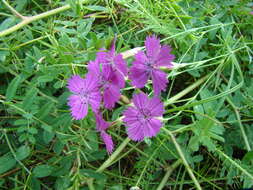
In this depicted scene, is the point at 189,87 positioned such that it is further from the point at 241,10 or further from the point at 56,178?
the point at 56,178

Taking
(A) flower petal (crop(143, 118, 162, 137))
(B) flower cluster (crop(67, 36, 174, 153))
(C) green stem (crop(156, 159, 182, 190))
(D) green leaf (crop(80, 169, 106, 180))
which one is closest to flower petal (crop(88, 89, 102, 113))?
(B) flower cluster (crop(67, 36, 174, 153))

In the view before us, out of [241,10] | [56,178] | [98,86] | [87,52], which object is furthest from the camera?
[241,10]

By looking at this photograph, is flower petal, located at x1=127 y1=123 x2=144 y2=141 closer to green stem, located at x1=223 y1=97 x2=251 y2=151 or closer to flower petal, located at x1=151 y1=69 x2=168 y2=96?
flower petal, located at x1=151 y1=69 x2=168 y2=96

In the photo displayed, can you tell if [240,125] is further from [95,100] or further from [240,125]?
[95,100]

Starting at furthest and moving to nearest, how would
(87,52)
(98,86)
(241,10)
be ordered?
1. (241,10)
2. (87,52)
3. (98,86)

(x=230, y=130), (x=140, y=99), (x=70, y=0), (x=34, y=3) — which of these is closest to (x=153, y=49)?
(x=140, y=99)
